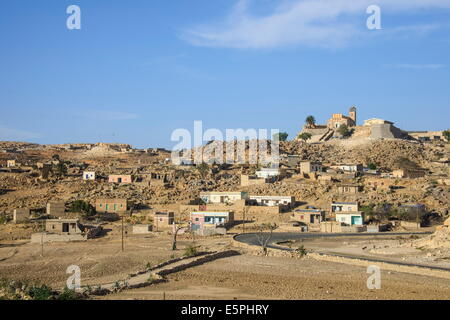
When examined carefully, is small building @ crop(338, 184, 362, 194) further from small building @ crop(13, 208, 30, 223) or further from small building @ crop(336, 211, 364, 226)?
small building @ crop(13, 208, 30, 223)

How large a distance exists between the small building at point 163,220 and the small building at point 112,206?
→ 511 centimetres

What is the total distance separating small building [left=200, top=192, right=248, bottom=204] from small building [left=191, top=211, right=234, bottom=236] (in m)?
6.29

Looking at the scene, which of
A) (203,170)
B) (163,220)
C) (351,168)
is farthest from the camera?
(351,168)

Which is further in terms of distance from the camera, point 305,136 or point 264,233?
point 305,136

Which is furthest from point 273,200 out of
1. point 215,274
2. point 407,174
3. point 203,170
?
point 215,274

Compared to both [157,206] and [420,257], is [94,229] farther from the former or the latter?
[420,257]

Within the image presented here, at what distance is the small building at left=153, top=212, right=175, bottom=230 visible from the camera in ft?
147

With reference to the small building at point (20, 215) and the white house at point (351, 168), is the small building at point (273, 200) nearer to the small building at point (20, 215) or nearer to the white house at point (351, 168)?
the white house at point (351, 168)

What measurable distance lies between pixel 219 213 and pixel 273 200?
752cm

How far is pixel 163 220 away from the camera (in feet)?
147

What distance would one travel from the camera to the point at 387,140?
86.1 metres

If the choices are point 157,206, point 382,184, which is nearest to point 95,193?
point 157,206

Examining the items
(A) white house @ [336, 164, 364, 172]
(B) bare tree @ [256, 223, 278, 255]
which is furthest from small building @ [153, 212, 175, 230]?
(A) white house @ [336, 164, 364, 172]

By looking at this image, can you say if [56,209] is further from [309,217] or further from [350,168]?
[350,168]
